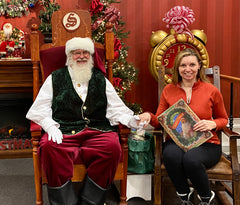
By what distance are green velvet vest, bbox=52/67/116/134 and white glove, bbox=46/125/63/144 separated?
4.6 inches

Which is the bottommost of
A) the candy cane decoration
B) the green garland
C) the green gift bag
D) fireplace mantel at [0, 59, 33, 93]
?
the green gift bag

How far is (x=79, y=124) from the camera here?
8.99 ft

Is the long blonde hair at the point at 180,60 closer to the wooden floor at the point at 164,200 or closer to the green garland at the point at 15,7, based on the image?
the wooden floor at the point at 164,200

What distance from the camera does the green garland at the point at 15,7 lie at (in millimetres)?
4145

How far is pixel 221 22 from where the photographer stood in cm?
469

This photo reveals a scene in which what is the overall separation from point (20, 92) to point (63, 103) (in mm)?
1618

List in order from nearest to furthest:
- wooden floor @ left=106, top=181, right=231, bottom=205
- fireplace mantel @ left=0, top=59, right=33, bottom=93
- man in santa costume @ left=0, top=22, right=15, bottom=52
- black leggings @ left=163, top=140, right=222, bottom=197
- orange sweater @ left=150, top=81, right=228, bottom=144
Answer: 1. black leggings @ left=163, top=140, right=222, bottom=197
2. orange sweater @ left=150, top=81, right=228, bottom=144
3. wooden floor @ left=106, top=181, right=231, bottom=205
4. fireplace mantel @ left=0, top=59, right=33, bottom=93
5. man in santa costume @ left=0, top=22, right=15, bottom=52

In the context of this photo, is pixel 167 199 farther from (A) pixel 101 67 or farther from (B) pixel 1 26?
(B) pixel 1 26

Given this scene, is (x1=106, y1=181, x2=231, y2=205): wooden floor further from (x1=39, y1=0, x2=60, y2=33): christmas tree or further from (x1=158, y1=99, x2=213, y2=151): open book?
(x1=39, y1=0, x2=60, y2=33): christmas tree

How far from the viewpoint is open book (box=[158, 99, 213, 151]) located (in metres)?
2.50

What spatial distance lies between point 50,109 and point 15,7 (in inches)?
78.3

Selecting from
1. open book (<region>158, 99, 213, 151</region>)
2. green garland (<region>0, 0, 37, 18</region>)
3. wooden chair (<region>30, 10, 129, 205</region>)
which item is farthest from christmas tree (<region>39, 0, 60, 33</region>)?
open book (<region>158, 99, 213, 151</region>)

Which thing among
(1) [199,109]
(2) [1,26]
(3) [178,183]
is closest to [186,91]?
(1) [199,109]

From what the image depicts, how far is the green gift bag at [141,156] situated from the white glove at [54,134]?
0.62 meters
